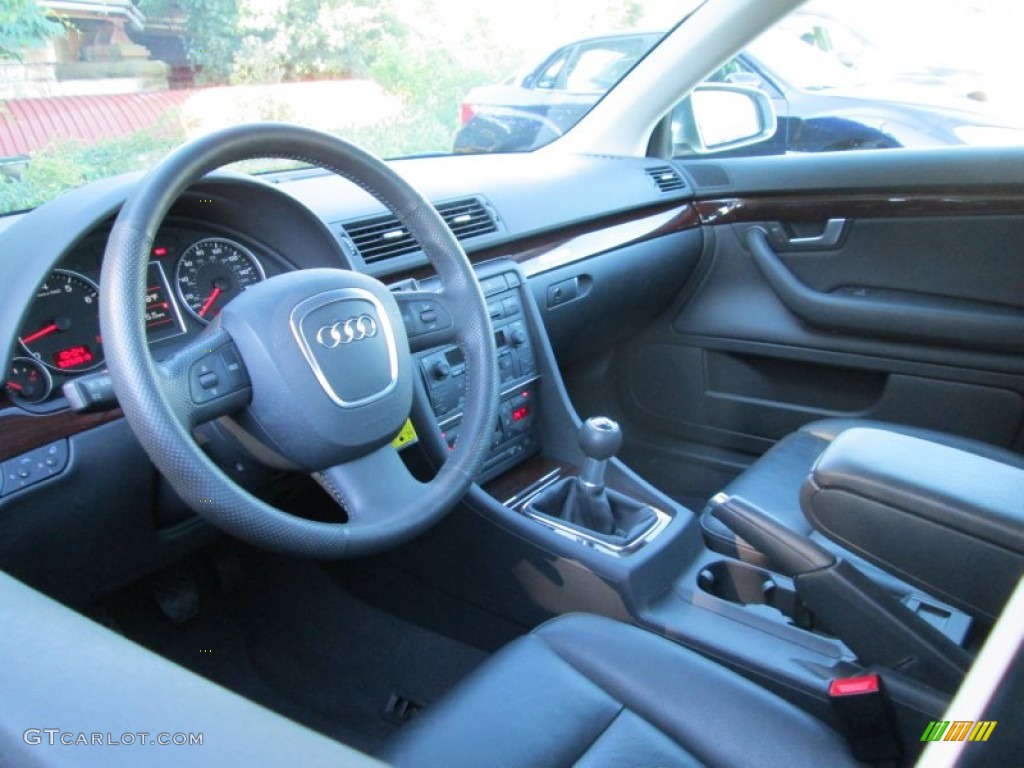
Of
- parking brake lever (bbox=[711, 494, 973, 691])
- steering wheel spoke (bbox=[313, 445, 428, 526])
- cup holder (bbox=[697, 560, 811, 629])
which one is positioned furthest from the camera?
cup holder (bbox=[697, 560, 811, 629])

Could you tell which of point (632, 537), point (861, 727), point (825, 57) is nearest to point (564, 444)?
point (632, 537)

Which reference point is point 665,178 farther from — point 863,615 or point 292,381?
point 292,381

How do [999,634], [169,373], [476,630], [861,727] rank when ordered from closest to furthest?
[999,634], [169,373], [861,727], [476,630]

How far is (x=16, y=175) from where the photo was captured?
1447 millimetres

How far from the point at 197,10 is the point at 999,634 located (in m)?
1.68

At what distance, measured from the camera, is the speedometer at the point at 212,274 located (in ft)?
4.60

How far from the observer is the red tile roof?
1438 mm

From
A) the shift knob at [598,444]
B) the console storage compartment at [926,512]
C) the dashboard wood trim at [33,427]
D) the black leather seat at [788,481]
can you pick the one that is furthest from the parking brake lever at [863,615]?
the dashboard wood trim at [33,427]

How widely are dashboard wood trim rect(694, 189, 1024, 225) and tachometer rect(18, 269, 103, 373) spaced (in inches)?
76.1

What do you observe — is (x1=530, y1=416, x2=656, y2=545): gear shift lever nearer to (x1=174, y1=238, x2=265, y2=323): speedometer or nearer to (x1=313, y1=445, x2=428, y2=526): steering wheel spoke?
(x1=313, y1=445, x2=428, y2=526): steering wheel spoke

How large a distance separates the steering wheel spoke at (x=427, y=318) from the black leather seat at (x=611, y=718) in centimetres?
51

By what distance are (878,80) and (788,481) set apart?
1.73 meters

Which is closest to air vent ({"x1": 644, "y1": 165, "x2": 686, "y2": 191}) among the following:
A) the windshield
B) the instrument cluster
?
the windshield

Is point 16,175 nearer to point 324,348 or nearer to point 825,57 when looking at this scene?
point 324,348
